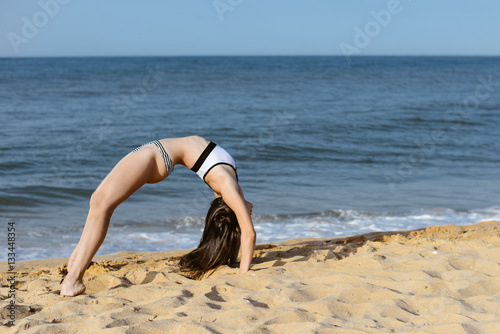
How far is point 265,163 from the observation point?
37.2 feet

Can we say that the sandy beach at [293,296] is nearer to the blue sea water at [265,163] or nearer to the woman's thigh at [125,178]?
the woman's thigh at [125,178]

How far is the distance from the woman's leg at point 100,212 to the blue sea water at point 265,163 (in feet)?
8.01

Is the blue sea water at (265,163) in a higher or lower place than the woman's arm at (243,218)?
lower

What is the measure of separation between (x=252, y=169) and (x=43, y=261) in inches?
228

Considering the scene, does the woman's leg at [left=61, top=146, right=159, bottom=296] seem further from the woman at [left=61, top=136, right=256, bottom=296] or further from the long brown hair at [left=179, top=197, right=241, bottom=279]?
the long brown hair at [left=179, top=197, right=241, bottom=279]

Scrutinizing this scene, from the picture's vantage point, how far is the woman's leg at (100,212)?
3.68m

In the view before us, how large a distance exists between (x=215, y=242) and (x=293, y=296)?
1.21 m

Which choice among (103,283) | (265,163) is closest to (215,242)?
(103,283)

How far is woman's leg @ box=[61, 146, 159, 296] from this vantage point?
3.68m

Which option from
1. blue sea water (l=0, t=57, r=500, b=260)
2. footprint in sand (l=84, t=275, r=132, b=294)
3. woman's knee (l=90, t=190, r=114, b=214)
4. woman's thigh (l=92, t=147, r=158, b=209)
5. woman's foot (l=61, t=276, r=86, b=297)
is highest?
woman's thigh (l=92, t=147, r=158, b=209)

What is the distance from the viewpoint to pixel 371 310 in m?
3.25

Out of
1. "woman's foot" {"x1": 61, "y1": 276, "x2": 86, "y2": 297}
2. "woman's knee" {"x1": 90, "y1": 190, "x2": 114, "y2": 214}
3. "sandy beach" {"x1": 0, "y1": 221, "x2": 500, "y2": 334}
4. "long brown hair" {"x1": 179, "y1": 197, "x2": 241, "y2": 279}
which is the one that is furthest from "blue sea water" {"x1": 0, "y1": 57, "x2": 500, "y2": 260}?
"woman's knee" {"x1": 90, "y1": 190, "x2": 114, "y2": 214}

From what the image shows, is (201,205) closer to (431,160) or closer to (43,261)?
(43,261)

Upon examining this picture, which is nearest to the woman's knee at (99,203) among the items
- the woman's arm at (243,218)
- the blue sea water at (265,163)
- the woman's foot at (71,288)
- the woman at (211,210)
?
the woman at (211,210)
